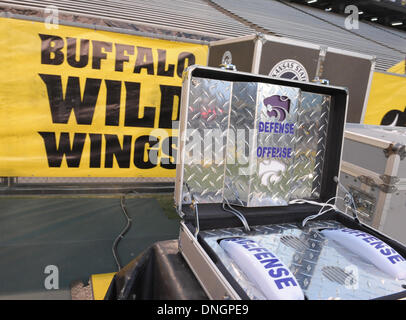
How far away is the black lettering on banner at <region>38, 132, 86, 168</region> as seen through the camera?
3.46m

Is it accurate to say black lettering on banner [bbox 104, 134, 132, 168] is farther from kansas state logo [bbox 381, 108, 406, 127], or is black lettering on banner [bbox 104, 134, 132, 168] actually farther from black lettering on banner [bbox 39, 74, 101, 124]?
kansas state logo [bbox 381, 108, 406, 127]

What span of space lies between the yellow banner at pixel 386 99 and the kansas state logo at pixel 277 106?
162 inches

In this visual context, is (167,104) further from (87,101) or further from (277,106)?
(277,106)

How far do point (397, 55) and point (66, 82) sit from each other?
8974mm

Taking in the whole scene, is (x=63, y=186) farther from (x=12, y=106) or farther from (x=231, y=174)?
(x=231, y=174)

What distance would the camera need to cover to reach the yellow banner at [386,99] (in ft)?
16.0

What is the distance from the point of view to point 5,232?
9.41ft

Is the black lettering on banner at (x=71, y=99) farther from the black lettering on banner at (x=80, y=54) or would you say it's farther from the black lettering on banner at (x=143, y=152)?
the black lettering on banner at (x=143, y=152)

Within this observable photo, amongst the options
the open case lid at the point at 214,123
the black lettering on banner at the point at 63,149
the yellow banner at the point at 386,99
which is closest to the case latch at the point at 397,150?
the open case lid at the point at 214,123

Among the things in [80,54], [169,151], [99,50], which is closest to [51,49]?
[80,54]

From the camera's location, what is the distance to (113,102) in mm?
3621

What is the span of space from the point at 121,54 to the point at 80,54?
48 cm

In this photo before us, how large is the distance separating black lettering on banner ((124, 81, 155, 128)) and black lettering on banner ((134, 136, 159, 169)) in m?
0.19
